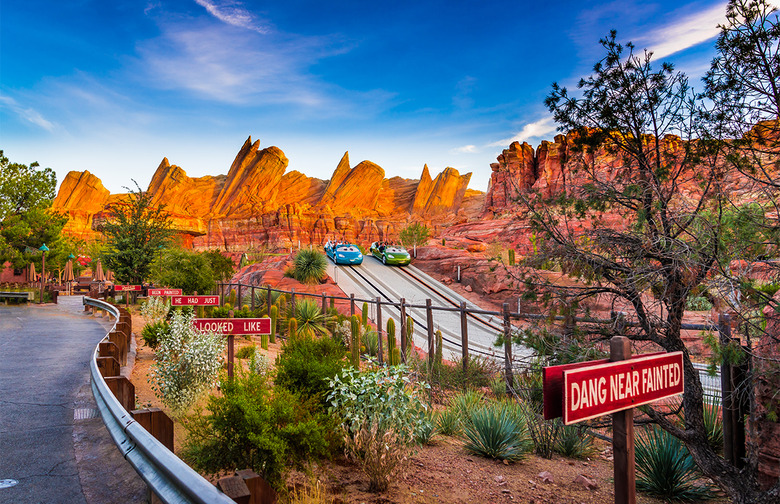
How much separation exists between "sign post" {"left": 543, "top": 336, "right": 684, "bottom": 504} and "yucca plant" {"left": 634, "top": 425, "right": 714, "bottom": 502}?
2951 millimetres

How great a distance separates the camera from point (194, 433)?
4.43 metres

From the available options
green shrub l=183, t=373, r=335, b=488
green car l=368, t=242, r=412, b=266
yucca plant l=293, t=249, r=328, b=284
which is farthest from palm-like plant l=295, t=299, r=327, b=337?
green car l=368, t=242, r=412, b=266

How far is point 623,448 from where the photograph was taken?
2596 millimetres

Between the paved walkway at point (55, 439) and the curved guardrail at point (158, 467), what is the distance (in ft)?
1.64

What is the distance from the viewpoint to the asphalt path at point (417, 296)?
19.1 metres

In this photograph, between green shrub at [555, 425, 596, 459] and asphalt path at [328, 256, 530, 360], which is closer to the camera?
green shrub at [555, 425, 596, 459]

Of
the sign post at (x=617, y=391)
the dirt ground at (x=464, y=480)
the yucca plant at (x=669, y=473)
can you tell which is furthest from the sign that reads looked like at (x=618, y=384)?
the yucca plant at (x=669, y=473)

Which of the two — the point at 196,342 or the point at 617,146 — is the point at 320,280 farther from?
the point at 617,146

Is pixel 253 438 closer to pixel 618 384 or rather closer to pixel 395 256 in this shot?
pixel 618 384

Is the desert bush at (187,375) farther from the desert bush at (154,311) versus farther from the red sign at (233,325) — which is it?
the desert bush at (154,311)

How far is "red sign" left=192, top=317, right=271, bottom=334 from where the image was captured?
657cm

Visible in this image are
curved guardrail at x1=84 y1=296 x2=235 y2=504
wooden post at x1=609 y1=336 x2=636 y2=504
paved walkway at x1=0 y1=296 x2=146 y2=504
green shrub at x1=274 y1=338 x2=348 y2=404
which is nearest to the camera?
curved guardrail at x1=84 y1=296 x2=235 y2=504

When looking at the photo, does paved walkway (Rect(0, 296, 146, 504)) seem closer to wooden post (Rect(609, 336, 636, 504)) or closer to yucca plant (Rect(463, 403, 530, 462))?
wooden post (Rect(609, 336, 636, 504))

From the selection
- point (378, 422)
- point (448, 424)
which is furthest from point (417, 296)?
point (378, 422)
